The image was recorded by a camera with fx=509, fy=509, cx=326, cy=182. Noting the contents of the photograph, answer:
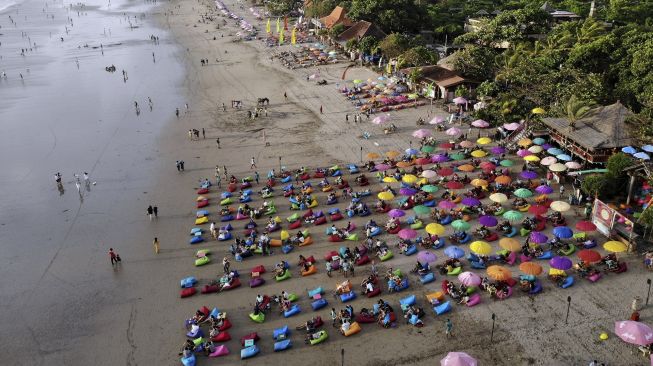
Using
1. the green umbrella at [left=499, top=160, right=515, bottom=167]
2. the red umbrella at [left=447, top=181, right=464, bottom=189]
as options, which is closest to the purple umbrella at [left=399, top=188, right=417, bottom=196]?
the red umbrella at [left=447, top=181, right=464, bottom=189]

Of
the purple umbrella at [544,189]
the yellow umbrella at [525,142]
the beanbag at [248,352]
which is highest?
the yellow umbrella at [525,142]

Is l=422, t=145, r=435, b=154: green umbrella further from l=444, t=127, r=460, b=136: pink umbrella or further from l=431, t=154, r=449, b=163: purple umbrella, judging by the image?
l=444, t=127, r=460, b=136: pink umbrella

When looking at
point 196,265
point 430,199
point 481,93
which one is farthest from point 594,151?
point 196,265

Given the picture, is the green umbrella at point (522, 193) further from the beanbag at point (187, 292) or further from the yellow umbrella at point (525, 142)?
the beanbag at point (187, 292)

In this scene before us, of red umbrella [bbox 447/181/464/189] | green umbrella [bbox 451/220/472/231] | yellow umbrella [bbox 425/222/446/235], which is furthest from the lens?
red umbrella [bbox 447/181/464/189]

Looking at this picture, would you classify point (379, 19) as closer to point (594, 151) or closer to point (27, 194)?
point (594, 151)

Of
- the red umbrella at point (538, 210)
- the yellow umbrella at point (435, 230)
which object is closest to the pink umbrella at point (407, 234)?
the yellow umbrella at point (435, 230)

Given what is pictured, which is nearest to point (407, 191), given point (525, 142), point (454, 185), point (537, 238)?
point (454, 185)
